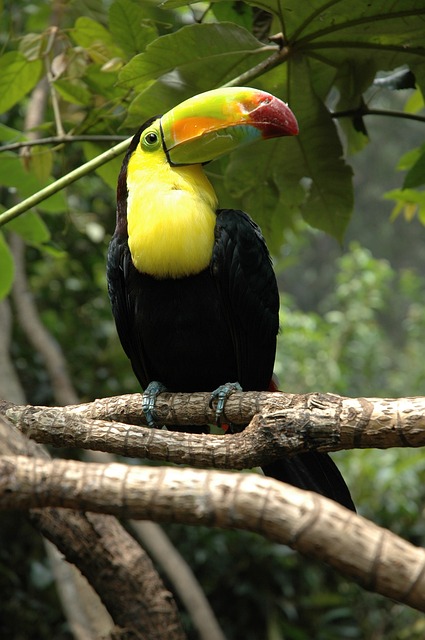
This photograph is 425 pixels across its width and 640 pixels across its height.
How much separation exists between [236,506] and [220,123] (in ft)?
4.09

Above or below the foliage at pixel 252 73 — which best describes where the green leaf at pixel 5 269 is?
below

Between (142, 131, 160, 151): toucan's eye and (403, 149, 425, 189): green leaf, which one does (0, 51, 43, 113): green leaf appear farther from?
(403, 149, 425, 189): green leaf

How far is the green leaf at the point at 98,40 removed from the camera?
7.93ft

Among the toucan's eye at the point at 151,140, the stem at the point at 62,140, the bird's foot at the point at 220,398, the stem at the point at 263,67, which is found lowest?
the bird's foot at the point at 220,398

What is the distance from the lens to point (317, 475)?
78.2 inches

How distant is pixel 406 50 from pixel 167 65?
640mm

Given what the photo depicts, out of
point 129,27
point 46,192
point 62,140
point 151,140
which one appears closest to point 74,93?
point 62,140

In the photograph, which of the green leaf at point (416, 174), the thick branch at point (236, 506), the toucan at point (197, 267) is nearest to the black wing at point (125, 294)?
the toucan at point (197, 267)

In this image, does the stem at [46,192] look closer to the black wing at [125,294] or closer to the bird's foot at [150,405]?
the black wing at [125,294]

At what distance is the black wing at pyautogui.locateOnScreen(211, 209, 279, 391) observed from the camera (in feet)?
7.06

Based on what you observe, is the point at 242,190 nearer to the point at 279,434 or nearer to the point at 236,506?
the point at 279,434

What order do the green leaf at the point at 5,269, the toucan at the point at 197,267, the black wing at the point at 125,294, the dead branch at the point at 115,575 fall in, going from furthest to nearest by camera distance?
the green leaf at the point at 5,269 → the black wing at the point at 125,294 → the toucan at the point at 197,267 → the dead branch at the point at 115,575

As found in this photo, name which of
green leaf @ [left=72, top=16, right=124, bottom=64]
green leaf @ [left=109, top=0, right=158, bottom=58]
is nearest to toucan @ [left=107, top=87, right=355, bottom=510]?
green leaf @ [left=109, top=0, right=158, bottom=58]

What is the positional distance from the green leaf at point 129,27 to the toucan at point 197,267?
269 mm
